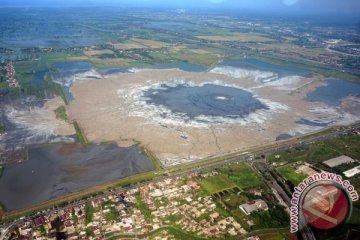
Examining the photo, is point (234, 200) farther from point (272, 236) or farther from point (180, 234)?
point (180, 234)

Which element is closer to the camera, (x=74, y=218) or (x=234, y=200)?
(x=74, y=218)

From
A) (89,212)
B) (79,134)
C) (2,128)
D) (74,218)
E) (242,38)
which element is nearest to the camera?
(74,218)

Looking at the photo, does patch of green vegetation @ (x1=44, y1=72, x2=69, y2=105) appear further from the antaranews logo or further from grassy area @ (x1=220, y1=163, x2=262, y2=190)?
the antaranews logo

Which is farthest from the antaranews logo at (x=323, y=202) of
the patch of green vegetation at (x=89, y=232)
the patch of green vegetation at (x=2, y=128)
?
the patch of green vegetation at (x=2, y=128)

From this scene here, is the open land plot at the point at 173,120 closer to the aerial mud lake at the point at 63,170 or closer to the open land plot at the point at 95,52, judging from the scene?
the aerial mud lake at the point at 63,170

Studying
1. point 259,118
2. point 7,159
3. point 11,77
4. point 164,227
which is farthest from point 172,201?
point 11,77

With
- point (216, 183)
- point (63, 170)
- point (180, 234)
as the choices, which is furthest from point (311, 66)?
point (180, 234)
